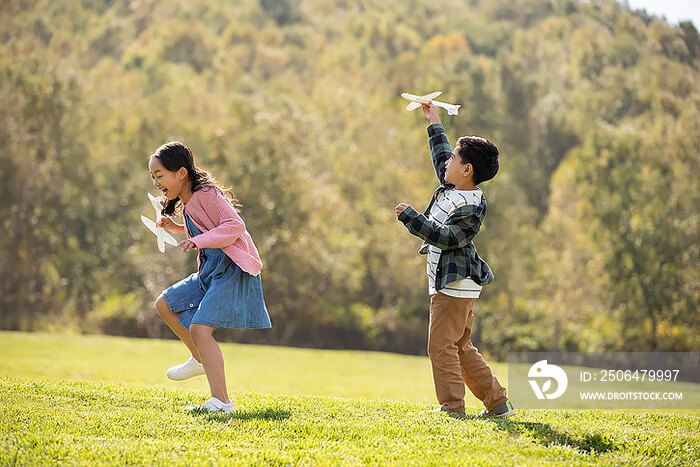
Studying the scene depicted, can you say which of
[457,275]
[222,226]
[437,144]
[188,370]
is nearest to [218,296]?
[222,226]

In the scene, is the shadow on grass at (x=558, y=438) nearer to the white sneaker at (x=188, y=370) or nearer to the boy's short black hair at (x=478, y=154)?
the boy's short black hair at (x=478, y=154)

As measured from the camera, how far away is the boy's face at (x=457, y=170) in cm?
475

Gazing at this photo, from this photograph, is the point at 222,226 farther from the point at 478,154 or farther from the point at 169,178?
the point at 478,154

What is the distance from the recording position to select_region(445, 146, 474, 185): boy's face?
15.6 ft

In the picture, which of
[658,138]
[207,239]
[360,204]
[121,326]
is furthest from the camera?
[360,204]

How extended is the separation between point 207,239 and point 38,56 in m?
19.6

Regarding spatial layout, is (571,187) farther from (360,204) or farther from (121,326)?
(121,326)

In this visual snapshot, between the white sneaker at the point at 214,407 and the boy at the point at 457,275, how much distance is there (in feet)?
4.07

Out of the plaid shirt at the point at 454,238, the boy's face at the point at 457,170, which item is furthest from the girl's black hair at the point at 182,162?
the boy's face at the point at 457,170

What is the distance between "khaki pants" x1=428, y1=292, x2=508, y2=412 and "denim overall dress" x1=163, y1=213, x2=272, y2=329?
1.01 meters

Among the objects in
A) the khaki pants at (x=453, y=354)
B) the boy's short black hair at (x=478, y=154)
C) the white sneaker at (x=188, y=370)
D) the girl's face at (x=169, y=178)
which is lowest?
the white sneaker at (x=188, y=370)

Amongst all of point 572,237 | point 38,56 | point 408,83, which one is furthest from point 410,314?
point 38,56

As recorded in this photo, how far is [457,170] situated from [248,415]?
1.93 meters

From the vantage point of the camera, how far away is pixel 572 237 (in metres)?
21.5
